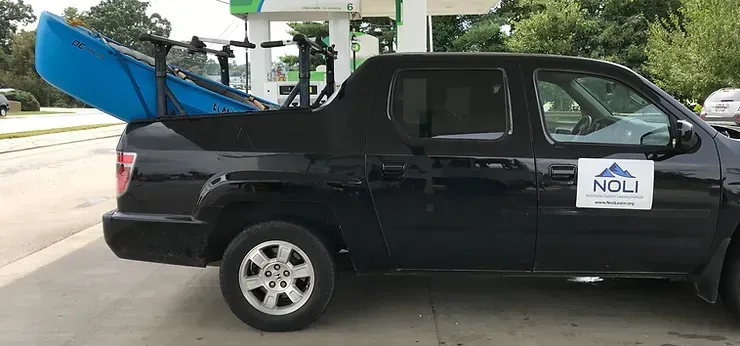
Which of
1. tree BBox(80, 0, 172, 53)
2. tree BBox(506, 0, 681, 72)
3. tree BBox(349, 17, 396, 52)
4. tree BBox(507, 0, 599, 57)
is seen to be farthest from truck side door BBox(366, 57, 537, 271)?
tree BBox(80, 0, 172, 53)

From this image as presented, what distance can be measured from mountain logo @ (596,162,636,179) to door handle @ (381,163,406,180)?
1.22m

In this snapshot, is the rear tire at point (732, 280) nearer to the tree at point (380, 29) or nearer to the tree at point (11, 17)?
the tree at point (380, 29)

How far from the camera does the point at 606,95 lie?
4.12 m

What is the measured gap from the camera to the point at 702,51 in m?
21.8

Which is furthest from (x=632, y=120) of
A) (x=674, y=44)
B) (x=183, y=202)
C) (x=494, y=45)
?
(x=494, y=45)

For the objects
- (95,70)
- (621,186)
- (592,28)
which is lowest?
(621,186)

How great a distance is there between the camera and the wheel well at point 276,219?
13.2 feet

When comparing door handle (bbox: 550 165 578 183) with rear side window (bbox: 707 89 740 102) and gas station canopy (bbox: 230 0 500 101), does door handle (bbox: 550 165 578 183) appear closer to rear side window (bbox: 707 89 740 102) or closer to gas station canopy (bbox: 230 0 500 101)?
gas station canopy (bbox: 230 0 500 101)

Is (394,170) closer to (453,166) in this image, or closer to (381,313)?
(453,166)

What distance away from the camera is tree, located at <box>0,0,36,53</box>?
2760 inches

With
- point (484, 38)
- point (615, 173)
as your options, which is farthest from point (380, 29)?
point (615, 173)

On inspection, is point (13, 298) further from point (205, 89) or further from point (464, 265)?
point (464, 265)

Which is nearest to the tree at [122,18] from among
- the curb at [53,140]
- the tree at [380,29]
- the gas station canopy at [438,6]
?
the tree at [380,29]

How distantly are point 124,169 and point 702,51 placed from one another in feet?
74.5
